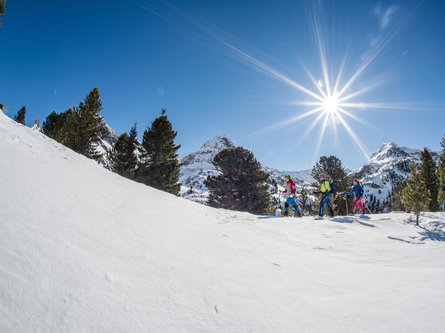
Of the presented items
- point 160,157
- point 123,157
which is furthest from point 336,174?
point 123,157

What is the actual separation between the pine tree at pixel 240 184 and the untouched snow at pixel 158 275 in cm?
1840

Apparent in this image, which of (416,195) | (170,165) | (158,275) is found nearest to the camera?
(158,275)

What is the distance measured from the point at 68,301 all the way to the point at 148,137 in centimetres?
2465

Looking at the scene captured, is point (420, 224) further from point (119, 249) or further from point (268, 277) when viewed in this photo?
point (119, 249)

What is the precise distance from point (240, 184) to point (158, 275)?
2076cm

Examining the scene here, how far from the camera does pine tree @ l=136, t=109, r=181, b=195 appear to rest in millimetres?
22953

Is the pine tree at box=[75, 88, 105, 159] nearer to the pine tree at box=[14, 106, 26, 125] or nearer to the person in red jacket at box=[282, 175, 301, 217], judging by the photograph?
the person in red jacket at box=[282, 175, 301, 217]

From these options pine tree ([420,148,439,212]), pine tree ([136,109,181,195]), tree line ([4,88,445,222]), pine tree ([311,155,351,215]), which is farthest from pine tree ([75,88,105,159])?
pine tree ([420,148,439,212])

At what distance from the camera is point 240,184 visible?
22.5 meters

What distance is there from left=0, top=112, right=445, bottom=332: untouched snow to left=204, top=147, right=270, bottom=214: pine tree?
18.4 metres

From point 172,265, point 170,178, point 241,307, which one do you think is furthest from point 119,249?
point 170,178

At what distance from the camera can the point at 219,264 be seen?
7.93ft

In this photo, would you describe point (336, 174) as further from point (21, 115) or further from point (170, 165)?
point (21, 115)

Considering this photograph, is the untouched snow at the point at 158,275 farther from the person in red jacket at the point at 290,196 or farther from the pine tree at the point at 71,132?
the pine tree at the point at 71,132
